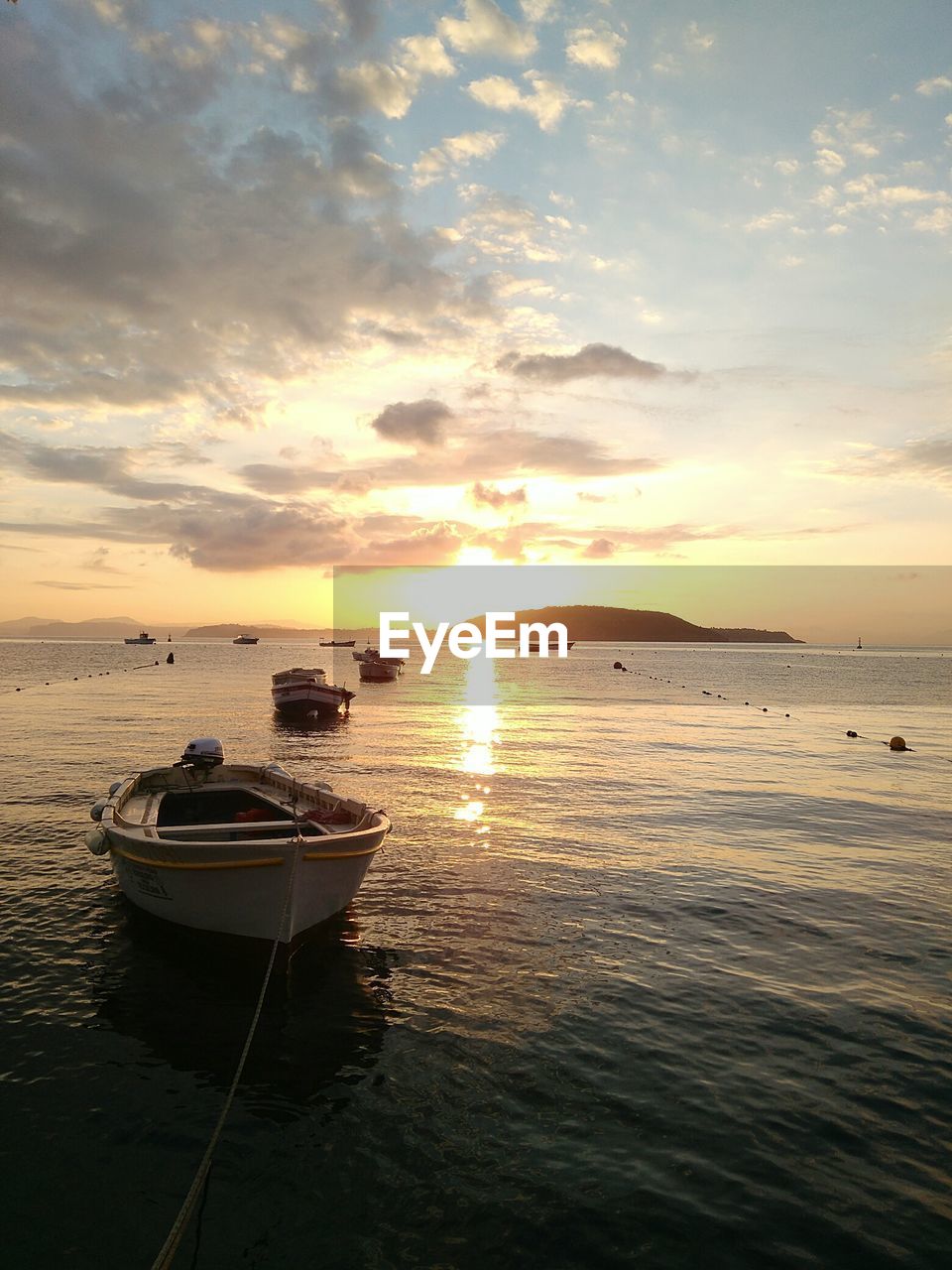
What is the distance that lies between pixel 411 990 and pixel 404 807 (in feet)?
48.3

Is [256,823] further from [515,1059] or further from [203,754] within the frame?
[515,1059]

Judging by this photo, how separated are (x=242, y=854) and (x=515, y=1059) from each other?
557cm

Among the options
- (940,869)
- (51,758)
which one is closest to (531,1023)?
(940,869)

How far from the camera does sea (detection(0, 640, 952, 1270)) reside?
7.79 meters

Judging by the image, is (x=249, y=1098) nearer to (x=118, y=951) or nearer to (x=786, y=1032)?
(x=118, y=951)

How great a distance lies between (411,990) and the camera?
42.8 feet

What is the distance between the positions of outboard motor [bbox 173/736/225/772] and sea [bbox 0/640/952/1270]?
3347 mm

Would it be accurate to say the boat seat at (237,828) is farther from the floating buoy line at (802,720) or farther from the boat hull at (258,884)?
the floating buoy line at (802,720)

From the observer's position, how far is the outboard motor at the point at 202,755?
21.3 meters

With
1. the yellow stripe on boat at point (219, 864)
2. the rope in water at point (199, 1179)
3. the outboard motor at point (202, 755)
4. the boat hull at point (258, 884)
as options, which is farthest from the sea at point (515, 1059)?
the outboard motor at point (202, 755)

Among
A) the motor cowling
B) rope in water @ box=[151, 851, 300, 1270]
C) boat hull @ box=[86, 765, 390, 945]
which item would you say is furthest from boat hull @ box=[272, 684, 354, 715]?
rope in water @ box=[151, 851, 300, 1270]

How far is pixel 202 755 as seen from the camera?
21422 mm

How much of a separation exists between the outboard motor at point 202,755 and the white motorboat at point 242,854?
1685 mm

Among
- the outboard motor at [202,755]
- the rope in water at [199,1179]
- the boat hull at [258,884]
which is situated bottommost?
the rope in water at [199,1179]
